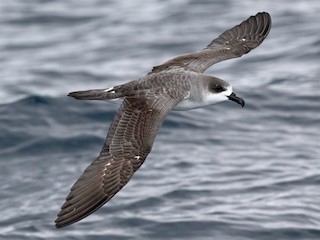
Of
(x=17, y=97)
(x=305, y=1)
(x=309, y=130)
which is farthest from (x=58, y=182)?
(x=305, y=1)

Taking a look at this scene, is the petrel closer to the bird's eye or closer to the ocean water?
the bird's eye

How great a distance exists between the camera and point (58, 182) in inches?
519

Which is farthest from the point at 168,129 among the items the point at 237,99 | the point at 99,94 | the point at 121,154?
the point at 121,154

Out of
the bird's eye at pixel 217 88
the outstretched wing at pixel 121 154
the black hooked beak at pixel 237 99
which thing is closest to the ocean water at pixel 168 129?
the black hooked beak at pixel 237 99

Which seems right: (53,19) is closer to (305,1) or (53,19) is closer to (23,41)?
(23,41)

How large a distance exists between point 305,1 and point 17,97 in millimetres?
7615

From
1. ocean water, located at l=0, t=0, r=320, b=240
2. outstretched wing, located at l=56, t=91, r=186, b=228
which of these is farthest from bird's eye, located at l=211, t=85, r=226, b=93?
ocean water, located at l=0, t=0, r=320, b=240

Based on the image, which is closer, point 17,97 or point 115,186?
point 115,186

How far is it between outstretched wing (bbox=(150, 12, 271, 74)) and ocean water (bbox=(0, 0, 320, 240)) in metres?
1.94

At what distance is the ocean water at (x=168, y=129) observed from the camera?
1201 centimetres

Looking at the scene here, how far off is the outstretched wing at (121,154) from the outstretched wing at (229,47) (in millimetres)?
1057

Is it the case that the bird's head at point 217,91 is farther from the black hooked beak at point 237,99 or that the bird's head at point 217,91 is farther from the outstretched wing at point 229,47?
the outstretched wing at point 229,47

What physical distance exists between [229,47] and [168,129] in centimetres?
297

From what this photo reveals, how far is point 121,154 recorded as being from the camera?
31.8ft
